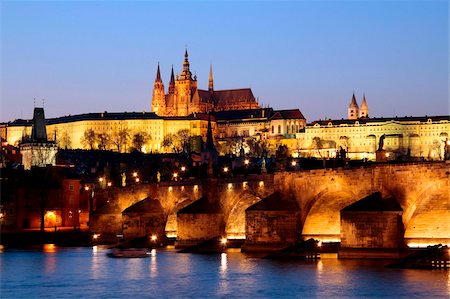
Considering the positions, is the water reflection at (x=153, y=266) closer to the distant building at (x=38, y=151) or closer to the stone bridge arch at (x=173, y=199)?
the stone bridge arch at (x=173, y=199)

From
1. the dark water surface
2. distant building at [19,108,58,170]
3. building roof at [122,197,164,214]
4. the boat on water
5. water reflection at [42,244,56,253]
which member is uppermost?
distant building at [19,108,58,170]

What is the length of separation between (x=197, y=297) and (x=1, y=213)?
49.2 metres

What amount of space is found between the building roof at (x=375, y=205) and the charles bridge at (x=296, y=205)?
0.91ft

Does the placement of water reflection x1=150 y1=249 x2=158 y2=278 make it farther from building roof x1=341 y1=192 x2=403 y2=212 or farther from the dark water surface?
building roof x1=341 y1=192 x2=403 y2=212

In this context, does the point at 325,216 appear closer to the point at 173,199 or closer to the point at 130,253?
the point at 130,253

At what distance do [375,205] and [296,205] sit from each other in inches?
399

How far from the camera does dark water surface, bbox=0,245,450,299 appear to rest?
46312 mm

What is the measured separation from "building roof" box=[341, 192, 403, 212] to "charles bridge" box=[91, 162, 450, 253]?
28 centimetres

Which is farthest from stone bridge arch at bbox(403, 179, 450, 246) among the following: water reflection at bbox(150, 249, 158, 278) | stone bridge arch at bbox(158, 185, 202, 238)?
stone bridge arch at bbox(158, 185, 202, 238)

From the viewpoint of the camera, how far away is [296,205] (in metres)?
61.0

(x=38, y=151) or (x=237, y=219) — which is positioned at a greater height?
(x=38, y=151)

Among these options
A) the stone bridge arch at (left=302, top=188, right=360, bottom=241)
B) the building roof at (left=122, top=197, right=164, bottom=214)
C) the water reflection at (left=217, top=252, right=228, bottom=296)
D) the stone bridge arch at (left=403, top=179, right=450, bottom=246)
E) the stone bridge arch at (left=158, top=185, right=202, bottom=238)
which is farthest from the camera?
the building roof at (left=122, top=197, right=164, bottom=214)

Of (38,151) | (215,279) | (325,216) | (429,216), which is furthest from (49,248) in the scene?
(38,151)

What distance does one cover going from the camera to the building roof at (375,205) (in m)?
50.9
